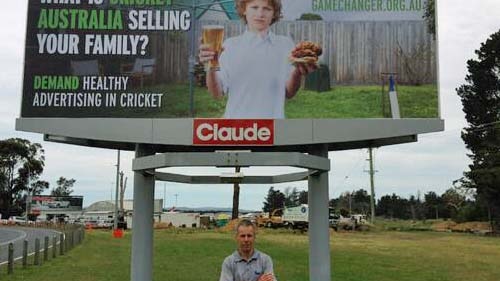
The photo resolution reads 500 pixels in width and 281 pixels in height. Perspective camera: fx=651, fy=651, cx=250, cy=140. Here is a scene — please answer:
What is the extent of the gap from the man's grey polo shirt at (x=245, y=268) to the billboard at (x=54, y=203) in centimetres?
10381

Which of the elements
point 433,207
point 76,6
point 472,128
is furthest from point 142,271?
point 433,207

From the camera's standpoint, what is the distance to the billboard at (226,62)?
346 inches

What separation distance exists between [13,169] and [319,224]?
Result: 99.5 meters

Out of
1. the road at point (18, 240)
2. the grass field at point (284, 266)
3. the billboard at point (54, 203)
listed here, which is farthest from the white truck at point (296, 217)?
the billboard at point (54, 203)

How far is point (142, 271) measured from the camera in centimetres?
916

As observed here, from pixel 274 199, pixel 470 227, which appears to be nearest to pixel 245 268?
pixel 470 227

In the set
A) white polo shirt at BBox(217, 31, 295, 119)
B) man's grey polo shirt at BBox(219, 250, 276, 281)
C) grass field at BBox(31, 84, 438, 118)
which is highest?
white polo shirt at BBox(217, 31, 295, 119)

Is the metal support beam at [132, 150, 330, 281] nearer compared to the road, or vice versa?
the metal support beam at [132, 150, 330, 281]

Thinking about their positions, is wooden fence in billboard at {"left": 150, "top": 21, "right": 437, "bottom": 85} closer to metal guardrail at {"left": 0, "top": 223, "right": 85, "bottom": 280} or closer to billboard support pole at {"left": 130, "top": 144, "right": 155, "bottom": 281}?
billboard support pole at {"left": 130, "top": 144, "right": 155, "bottom": 281}

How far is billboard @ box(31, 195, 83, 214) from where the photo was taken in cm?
10394

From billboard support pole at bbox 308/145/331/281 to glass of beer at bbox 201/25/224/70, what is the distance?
1.88m

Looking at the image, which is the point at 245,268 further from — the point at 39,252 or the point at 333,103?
the point at 39,252

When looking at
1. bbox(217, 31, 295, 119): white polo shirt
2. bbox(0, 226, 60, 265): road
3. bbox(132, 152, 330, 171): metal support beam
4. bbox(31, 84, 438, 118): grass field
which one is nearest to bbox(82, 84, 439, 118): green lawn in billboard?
bbox(31, 84, 438, 118): grass field

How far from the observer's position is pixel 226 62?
8.86 meters
